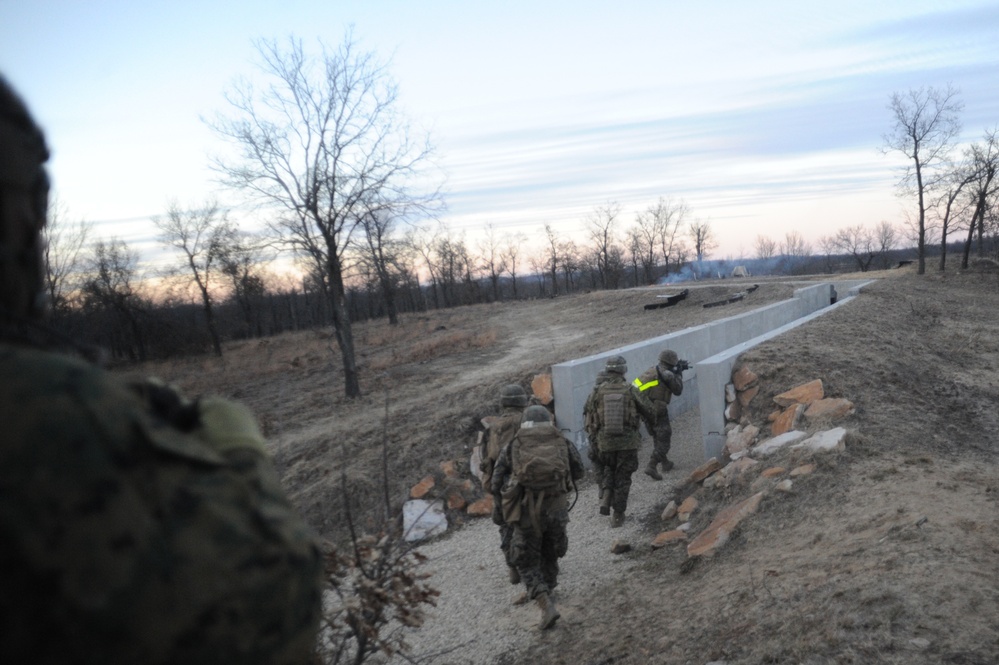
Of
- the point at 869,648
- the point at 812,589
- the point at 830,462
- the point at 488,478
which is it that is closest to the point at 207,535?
the point at 869,648

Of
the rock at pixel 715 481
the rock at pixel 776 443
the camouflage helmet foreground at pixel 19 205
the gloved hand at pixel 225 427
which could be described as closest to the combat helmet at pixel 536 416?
the rock at pixel 715 481

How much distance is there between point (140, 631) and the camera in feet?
3.37

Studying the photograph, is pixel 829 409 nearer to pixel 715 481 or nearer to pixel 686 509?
pixel 715 481

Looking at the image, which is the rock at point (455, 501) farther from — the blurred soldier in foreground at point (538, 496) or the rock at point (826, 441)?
the rock at point (826, 441)

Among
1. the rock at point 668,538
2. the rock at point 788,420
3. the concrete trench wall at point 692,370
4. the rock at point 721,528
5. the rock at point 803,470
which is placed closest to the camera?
the rock at point 721,528

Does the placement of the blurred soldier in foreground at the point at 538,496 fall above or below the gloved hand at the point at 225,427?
below

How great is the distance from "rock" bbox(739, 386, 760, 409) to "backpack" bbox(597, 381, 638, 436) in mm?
1608

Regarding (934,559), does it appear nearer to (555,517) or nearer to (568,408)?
(555,517)

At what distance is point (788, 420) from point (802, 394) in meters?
0.52

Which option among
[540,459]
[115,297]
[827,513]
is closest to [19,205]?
[540,459]

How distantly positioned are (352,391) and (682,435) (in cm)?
931

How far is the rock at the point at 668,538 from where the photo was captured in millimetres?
6402

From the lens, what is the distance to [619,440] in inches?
286

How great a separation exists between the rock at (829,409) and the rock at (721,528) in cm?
165
